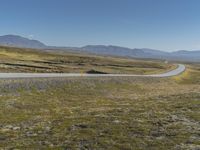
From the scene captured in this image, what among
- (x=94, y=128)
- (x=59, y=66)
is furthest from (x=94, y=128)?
(x=59, y=66)

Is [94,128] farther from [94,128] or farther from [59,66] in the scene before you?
[59,66]

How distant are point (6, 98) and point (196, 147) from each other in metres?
19.3

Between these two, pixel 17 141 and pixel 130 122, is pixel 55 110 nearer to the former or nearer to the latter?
pixel 130 122

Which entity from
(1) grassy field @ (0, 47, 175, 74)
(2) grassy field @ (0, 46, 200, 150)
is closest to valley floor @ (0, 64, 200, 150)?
(2) grassy field @ (0, 46, 200, 150)

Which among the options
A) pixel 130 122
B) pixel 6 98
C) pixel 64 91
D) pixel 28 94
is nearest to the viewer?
pixel 130 122

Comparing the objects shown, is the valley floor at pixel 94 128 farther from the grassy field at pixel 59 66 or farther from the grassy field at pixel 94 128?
the grassy field at pixel 59 66

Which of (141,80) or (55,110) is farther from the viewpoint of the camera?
(141,80)

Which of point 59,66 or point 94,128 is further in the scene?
point 59,66

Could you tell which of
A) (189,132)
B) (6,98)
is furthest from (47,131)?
(6,98)

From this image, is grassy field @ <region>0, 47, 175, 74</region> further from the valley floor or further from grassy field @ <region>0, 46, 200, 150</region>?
grassy field @ <region>0, 46, 200, 150</region>

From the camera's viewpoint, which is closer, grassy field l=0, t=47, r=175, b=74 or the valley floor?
the valley floor

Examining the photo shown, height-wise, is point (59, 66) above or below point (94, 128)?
below

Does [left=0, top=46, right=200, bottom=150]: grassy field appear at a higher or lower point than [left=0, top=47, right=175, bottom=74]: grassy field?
higher

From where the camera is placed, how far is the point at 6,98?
2684 centimetres
